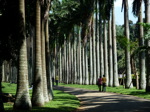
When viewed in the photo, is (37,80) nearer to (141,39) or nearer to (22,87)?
(22,87)

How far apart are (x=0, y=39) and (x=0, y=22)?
1108 mm

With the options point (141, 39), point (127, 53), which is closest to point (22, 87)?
point (141, 39)

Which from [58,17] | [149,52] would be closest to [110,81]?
[149,52]

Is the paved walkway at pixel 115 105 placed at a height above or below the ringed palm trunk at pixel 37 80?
below

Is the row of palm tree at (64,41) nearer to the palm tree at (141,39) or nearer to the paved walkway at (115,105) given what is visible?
the palm tree at (141,39)

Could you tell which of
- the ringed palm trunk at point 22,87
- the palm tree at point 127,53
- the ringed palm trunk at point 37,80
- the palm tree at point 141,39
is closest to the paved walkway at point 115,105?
the ringed palm trunk at point 37,80

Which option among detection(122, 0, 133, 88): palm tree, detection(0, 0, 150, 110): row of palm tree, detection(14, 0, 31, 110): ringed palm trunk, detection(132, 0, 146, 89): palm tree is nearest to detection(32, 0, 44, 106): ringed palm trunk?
detection(0, 0, 150, 110): row of palm tree

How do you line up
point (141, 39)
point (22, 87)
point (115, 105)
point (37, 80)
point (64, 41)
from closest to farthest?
1. point (22, 87)
2. point (115, 105)
3. point (37, 80)
4. point (141, 39)
5. point (64, 41)

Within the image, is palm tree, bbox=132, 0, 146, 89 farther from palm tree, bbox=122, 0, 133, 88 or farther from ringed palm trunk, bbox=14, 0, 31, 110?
ringed palm trunk, bbox=14, 0, 31, 110

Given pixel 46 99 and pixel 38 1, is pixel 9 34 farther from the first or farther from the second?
pixel 46 99

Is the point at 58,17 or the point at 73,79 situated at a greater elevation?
the point at 58,17

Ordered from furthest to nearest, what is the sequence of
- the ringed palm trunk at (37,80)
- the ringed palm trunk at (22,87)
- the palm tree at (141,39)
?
the palm tree at (141,39), the ringed palm trunk at (37,80), the ringed palm trunk at (22,87)

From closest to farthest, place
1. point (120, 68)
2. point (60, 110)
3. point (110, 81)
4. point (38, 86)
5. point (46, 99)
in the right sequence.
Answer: point (60, 110) → point (38, 86) → point (46, 99) → point (110, 81) → point (120, 68)

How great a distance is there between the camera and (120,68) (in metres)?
66.8
